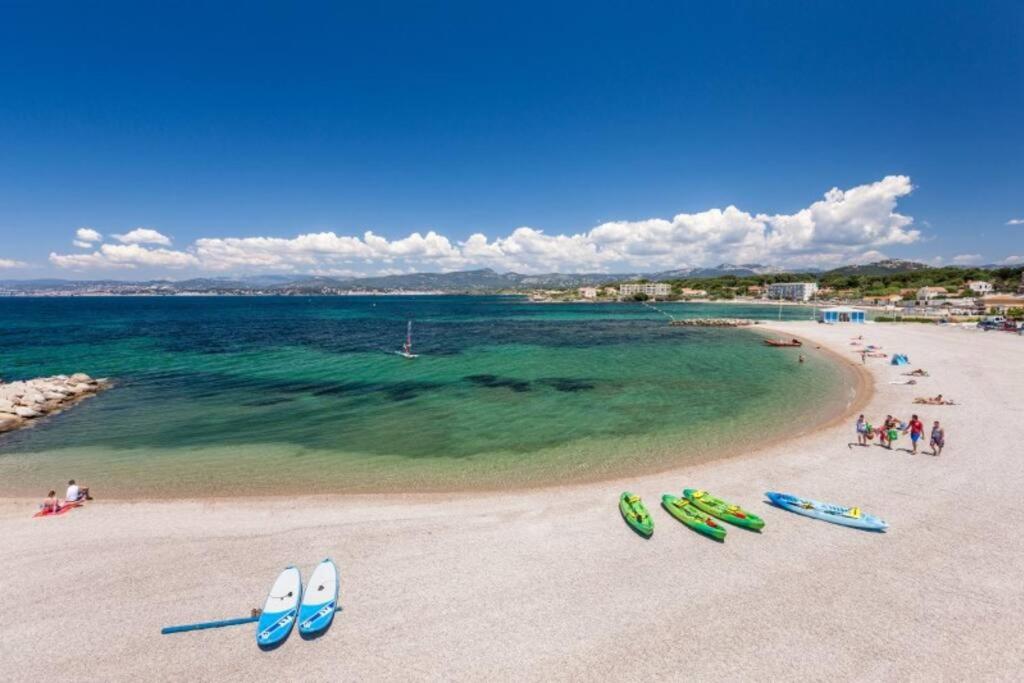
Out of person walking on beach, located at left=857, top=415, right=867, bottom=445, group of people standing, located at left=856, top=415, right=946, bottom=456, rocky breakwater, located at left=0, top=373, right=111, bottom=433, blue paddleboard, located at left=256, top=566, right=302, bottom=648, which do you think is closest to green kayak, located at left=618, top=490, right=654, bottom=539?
blue paddleboard, located at left=256, top=566, right=302, bottom=648

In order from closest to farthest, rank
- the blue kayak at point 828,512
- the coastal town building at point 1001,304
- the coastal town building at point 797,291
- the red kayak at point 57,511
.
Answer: the blue kayak at point 828,512 → the red kayak at point 57,511 → the coastal town building at point 1001,304 → the coastal town building at point 797,291

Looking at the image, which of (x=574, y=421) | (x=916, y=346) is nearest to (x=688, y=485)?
(x=574, y=421)

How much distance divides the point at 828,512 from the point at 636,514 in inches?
234

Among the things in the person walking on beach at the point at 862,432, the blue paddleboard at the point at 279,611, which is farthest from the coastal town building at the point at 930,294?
the blue paddleboard at the point at 279,611

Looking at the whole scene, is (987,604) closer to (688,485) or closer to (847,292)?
(688,485)

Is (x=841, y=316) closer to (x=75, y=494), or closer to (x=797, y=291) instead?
(x=75, y=494)

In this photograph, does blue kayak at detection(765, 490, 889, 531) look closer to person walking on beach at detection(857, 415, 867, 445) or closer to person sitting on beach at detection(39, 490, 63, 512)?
person walking on beach at detection(857, 415, 867, 445)

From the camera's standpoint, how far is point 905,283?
6585 inches

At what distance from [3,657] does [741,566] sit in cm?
1639

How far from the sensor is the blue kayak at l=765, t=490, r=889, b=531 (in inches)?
520

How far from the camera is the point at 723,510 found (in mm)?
13930

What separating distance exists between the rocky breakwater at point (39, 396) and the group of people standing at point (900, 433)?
4434 centimetres

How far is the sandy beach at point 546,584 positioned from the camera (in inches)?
342

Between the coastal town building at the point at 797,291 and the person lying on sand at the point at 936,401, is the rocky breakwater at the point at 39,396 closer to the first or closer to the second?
the person lying on sand at the point at 936,401
